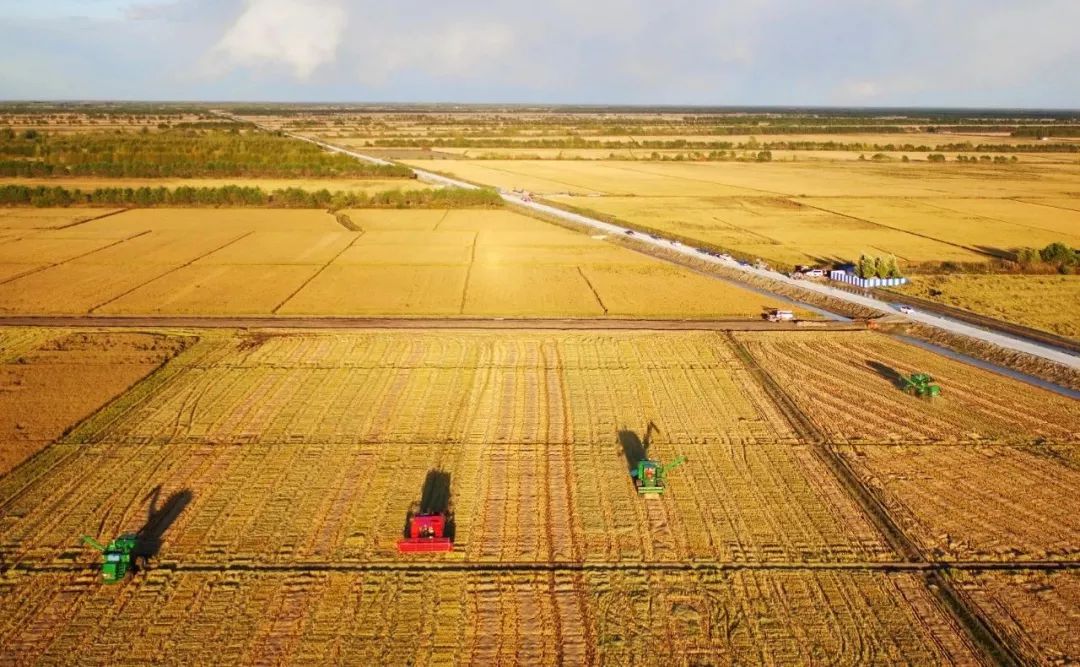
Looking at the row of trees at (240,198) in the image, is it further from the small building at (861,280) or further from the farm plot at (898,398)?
the farm plot at (898,398)

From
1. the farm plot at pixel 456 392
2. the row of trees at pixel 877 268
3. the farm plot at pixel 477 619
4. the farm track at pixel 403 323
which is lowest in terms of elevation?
the farm plot at pixel 477 619

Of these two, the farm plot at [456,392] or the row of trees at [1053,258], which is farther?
the row of trees at [1053,258]

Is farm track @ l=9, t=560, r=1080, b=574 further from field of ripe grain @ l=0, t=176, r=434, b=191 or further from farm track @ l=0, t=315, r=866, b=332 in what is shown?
field of ripe grain @ l=0, t=176, r=434, b=191

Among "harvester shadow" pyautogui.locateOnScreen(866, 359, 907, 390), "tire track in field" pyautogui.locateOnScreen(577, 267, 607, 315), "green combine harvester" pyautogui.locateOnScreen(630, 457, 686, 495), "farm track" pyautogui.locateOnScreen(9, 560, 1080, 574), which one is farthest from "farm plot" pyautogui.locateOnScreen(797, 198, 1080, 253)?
"green combine harvester" pyautogui.locateOnScreen(630, 457, 686, 495)

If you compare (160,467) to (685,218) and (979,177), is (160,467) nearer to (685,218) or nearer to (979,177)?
(685,218)

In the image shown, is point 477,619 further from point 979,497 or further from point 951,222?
point 951,222

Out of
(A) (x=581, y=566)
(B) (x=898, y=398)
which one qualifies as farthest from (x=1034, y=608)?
(B) (x=898, y=398)

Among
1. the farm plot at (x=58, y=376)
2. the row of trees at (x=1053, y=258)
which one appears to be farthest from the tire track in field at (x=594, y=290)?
the row of trees at (x=1053, y=258)
